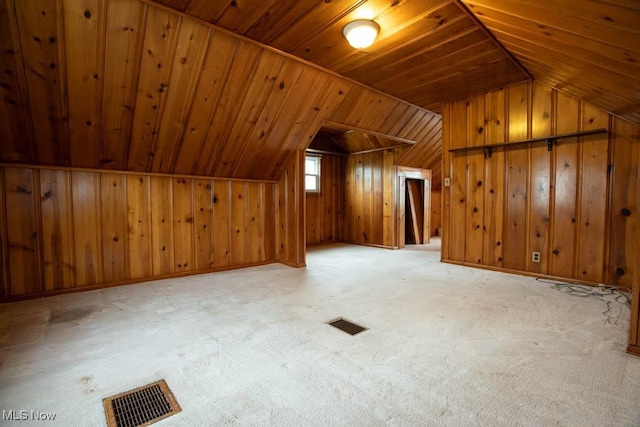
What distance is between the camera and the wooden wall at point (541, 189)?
302 cm

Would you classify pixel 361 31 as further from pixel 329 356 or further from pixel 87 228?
pixel 87 228

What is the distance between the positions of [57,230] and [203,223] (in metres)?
1.44

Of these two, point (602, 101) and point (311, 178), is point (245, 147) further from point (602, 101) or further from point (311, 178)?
point (602, 101)

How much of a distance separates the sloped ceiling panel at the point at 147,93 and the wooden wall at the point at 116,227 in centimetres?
22

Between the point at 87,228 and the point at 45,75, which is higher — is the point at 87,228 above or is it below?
below

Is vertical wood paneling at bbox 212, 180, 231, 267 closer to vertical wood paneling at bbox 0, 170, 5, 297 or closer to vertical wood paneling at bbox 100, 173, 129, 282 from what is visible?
vertical wood paneling at bbox 100, 173, 129, 282

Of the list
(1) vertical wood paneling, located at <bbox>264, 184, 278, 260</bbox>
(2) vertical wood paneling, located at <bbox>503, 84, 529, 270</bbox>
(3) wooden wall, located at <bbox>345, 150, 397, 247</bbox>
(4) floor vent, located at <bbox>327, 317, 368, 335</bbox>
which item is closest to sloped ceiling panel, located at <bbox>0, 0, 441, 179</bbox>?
(1) vertical wood paneling, located at <bbox>264, 184, 278, 260</bbox>

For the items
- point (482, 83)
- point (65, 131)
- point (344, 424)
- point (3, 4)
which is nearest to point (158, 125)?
point (65, 131)

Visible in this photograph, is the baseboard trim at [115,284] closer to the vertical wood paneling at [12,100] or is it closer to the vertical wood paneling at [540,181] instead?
the vertical wood paneling at [12,100]

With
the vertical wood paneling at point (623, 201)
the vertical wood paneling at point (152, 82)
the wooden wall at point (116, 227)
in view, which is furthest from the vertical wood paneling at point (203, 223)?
the vertical wood paneling at point (623, 201)

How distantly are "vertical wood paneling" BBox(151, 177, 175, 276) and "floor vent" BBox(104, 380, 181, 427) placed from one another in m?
2.36

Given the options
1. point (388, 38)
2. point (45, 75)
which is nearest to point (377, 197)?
point (388, 38)

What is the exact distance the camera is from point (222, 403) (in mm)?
1351

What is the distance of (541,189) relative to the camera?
349 centimetres
